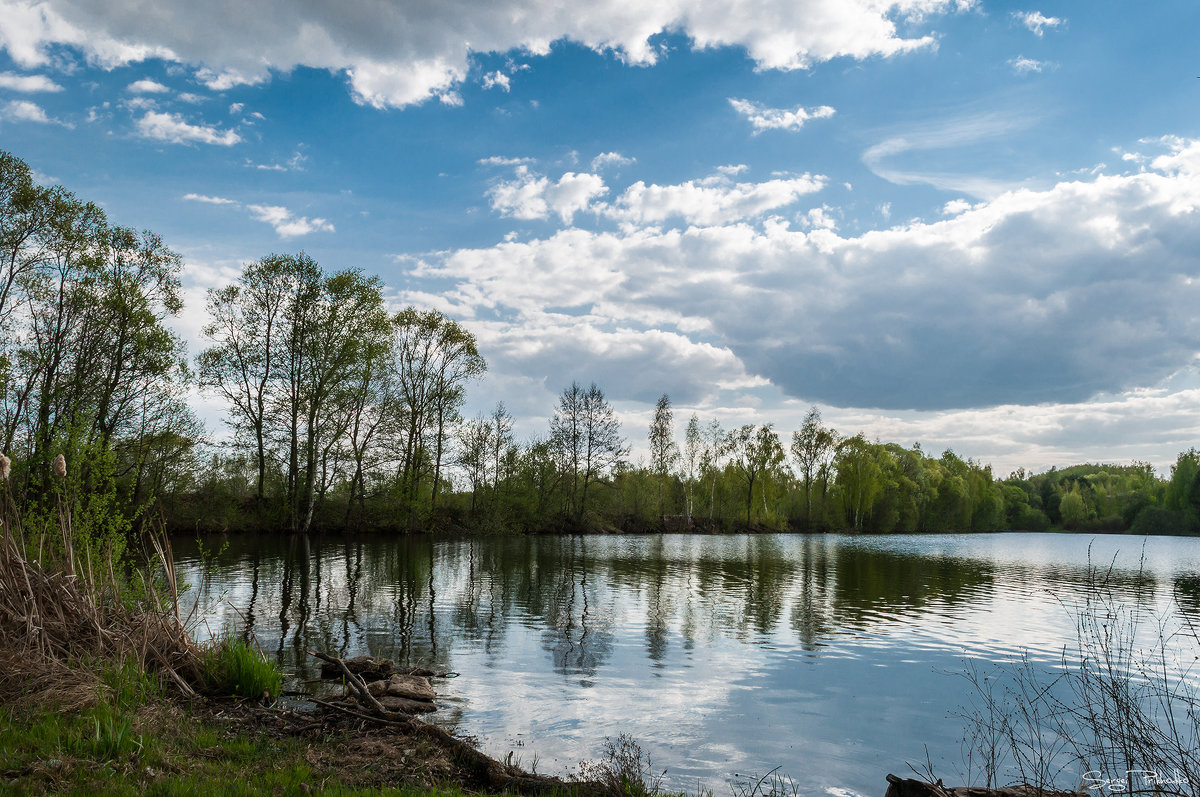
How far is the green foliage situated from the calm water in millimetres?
2406

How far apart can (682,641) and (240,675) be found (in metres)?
10.2

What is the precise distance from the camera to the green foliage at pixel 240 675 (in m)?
8.94

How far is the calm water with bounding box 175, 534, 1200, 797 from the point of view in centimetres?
945

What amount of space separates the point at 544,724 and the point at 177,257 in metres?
35.7

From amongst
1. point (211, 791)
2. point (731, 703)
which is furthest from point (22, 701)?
point (731, 703)

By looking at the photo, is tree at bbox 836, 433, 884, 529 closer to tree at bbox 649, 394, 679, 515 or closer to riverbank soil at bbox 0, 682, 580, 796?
tree at bbox 649, 394, 679, 515

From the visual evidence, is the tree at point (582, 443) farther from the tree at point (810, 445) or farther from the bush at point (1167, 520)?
the bush at point (1167, 520)

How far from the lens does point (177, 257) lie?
115ft

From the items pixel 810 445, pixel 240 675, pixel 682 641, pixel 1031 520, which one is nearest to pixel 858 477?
pixel 810 445

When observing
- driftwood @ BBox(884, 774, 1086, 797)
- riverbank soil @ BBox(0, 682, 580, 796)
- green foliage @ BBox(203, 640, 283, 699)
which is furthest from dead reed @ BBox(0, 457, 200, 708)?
driftwood @ BBox(884, 774, 1086, 797)

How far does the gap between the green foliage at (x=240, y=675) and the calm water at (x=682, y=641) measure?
7.89 feet

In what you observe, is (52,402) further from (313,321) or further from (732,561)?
(732,561)
